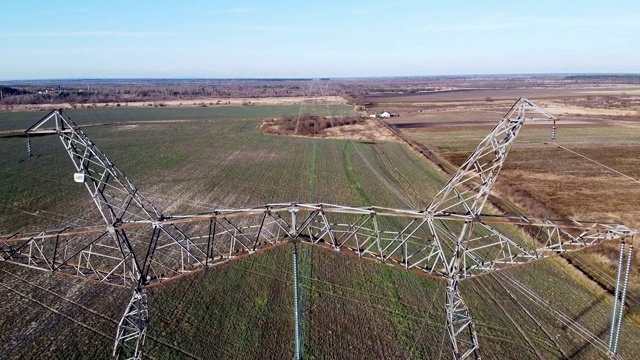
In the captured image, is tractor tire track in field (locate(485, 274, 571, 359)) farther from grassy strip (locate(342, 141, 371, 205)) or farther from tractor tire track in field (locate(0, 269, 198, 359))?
tractor tire track in field (locate(0, 269, 198, 359))

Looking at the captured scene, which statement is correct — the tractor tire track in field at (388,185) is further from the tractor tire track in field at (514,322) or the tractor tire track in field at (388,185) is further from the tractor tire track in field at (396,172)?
the tractor tire track in field at (514,322)

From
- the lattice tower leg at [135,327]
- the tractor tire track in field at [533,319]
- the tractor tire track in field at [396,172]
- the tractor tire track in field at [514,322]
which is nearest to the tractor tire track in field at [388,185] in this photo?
the tractor tire track in field at [396,172]

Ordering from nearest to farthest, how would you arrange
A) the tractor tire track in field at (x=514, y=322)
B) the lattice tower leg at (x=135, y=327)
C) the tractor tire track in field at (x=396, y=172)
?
1. the lattice tower leg at (x=135, y=327)
2. the tractor tire track in field at (x=514, y=322)
3. the tractor tire track in field at (x=396, y=172)

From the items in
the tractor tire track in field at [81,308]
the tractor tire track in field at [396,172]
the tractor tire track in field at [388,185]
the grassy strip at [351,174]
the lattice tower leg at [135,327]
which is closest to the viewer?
the lattice tower leg at [135,327]

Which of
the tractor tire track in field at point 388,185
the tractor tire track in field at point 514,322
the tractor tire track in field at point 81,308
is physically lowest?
the tractor tire track in field at point 514,322

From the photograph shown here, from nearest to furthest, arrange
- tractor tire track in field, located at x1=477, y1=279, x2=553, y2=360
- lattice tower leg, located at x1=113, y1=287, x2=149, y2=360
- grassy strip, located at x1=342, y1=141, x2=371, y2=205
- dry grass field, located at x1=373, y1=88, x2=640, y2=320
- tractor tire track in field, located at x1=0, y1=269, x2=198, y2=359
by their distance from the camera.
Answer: lattice tower leg, located at x1=113, y1=287, x2=149, y2=360, tractor tire track in field, located at x1=477, y1=279, x2=553, y2=360, tractor tire track in field, located at x1=0, y1=269, x2=198, y2=359, dry grass field, located at x1=373, y1=88, x2=640, y2=320, grassy strip, located at x1=342, y1=141, x2=371, y2=205

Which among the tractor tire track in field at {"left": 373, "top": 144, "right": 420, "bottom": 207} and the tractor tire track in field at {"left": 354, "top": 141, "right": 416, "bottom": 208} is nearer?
the tractor tire track in field at {"left": 354, "top": 141, "right": 416, "bottom": 208}

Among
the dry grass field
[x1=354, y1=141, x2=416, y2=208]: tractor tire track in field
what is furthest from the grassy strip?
the dry grass field

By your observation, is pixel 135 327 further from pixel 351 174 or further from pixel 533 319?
pixel 351 174

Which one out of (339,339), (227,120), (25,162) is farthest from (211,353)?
(227,120)

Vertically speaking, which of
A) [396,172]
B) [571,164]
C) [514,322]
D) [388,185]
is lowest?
[514,322]

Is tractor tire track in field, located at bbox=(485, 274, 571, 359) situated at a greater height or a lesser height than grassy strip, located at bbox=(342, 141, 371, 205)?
lesser

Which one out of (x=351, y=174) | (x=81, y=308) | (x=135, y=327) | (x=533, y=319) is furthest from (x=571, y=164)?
(x=81, y=308)
